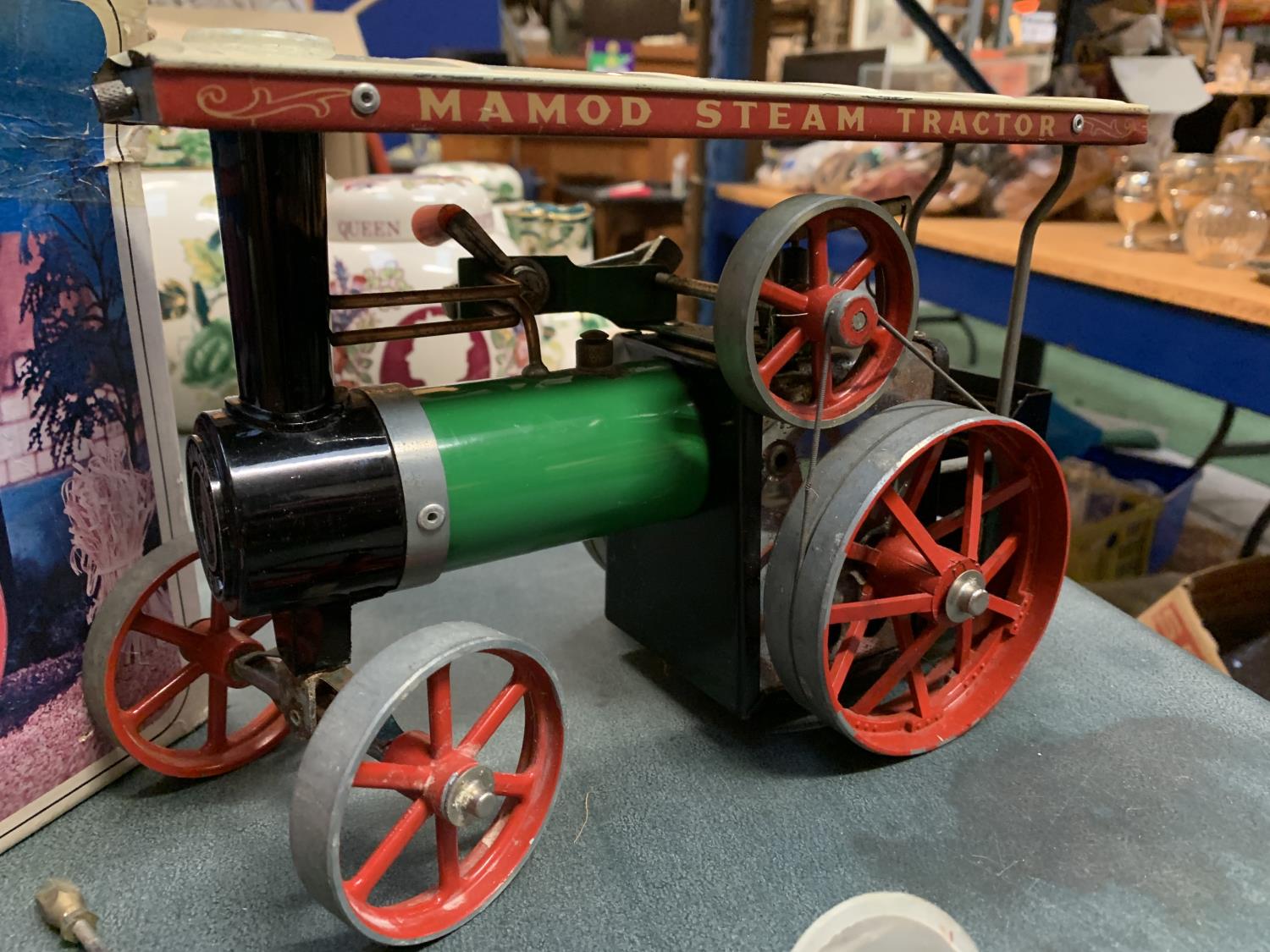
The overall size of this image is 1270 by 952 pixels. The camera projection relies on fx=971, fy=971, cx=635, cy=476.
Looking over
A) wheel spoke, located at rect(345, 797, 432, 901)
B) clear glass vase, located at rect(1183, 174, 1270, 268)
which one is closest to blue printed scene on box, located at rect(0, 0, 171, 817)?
wheel spoke, located at rect(345, 797, 432, 901)

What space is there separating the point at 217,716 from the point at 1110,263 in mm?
1434

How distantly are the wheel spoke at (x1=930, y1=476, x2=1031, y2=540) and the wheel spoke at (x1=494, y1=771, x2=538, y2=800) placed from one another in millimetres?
559

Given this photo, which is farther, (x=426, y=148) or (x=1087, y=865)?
(x=426, y=148)

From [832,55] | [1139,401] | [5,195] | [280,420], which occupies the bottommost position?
[1139,401]

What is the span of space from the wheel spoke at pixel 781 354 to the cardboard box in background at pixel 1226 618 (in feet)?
2.91

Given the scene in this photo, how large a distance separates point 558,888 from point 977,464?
0.64 metres

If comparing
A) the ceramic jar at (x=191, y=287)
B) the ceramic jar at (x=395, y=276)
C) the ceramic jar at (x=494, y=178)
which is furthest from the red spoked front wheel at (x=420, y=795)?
the ceramic jar at (x=494, y=178)

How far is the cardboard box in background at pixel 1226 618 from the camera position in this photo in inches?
57.1

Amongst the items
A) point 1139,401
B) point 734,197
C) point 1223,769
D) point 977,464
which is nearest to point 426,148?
point 734,197

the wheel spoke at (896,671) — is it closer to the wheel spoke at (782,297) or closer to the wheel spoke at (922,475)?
the wheel spoke at (922,475)

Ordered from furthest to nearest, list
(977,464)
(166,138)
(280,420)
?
(166,138)
(977,464)
(280,420)

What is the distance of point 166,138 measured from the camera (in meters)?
2.08

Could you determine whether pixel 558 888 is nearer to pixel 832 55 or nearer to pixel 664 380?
pixel 664 380

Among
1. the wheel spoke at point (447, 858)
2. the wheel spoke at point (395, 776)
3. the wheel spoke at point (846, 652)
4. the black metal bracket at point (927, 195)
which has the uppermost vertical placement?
the black metal bracket at point (927, 195)
